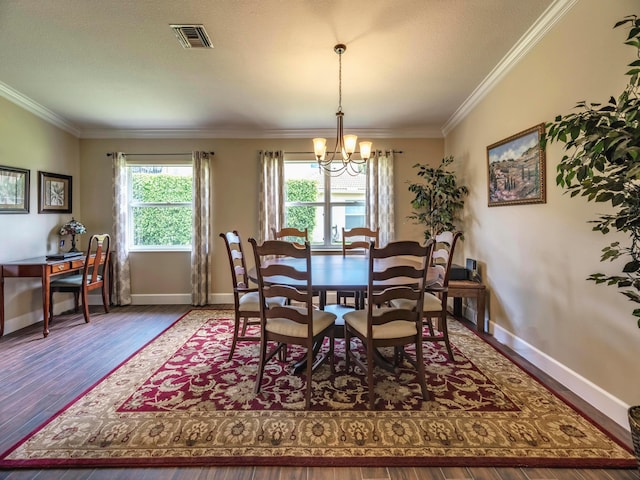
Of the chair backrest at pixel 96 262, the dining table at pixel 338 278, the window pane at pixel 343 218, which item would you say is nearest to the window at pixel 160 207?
the chair backrest at pixel 96 262

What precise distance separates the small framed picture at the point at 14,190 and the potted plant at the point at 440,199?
4.69m

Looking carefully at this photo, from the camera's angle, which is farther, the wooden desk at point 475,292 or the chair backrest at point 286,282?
the wooden desk at point 475,292

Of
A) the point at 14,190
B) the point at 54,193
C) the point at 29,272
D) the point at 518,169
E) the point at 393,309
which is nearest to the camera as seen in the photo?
the point at 393,309

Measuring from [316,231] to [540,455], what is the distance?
11.5ft

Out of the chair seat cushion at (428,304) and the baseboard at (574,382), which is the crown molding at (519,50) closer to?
the chair seat cushion at (428,304)

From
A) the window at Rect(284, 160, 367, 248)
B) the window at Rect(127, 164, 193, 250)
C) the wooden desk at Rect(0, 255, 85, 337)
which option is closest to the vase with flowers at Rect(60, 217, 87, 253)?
the window at Rect(127, 164, 193, 250)

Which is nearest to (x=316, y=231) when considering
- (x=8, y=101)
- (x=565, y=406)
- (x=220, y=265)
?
(x=220, y=265)

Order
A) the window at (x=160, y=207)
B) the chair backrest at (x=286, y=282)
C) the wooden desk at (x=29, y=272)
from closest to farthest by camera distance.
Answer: the chair backrest at (x=286, y=282), the wooden desk at (x=29, y=272), the window at (x=160, y=207)

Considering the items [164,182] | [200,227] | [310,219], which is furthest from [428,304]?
[164,182]

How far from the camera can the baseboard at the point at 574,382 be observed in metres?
1.73

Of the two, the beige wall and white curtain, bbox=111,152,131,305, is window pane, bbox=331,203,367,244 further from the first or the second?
white curtain, bbox=111,152,131,305

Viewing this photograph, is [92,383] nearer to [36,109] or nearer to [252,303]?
[252,303]

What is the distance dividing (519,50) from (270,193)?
3133 millimetres

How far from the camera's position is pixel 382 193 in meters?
4.36
